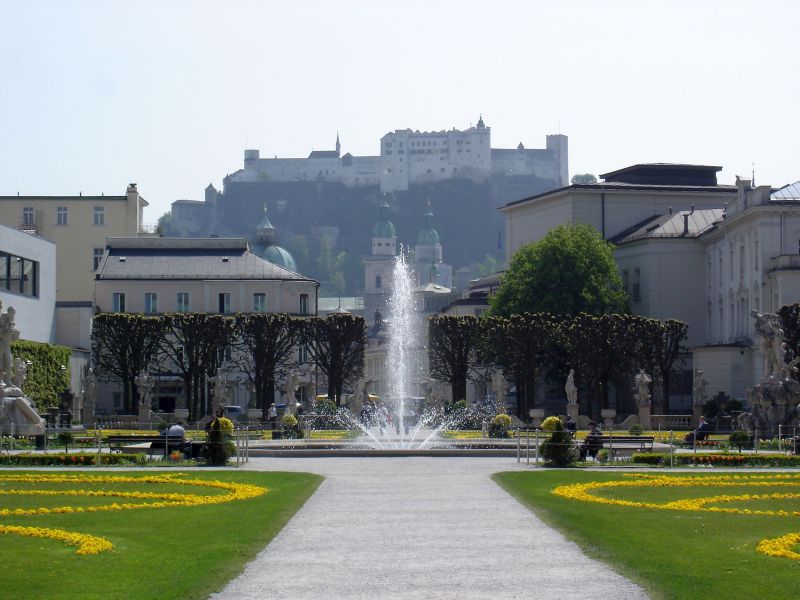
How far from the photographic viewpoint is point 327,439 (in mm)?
57719

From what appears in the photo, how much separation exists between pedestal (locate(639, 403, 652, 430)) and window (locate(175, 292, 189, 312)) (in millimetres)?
38522

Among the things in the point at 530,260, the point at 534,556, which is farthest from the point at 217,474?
the point at 530,260

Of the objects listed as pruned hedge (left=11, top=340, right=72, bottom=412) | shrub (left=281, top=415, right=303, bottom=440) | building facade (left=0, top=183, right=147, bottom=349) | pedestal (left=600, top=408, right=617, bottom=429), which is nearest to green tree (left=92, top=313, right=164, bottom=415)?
pruned hedge (left=11, top=340, right=72, bottom=412)

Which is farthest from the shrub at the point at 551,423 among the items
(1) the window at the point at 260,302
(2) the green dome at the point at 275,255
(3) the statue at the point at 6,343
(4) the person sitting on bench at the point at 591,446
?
(2) the green dome at the point at 275,255

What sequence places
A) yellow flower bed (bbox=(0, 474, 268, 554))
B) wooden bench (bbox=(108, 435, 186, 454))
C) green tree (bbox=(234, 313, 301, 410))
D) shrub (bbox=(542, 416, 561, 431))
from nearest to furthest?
1. yellow flower bed (bbox=(0, 474, 268, 554))
2. shrub (bbox=(542, 416, 561, 431))
3. wooden bench (bbox=(108, 435, 186, 454))
4. green tree (bbox=(234, 313, 301, 410))

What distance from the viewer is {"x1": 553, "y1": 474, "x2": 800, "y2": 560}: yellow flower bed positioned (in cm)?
2205

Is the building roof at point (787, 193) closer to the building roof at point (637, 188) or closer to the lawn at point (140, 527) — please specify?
the building roof at point (637, 188)

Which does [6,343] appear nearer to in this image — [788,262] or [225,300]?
[788,262]

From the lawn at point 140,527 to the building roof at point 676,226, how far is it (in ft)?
228

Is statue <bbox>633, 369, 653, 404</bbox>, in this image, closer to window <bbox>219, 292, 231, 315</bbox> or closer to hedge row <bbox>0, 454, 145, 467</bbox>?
window <bbox>219, 292, 231, 315</bbox>

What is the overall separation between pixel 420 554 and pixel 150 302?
85.5 m

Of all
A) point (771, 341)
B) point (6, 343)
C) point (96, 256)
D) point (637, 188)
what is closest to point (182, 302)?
point (96, 256)

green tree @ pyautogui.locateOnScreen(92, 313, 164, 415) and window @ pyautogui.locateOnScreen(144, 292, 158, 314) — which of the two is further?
window @ pyautogui.locateOnScreen(144, 292, 158, 314)

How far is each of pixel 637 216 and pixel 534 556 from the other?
92450 millimetres
